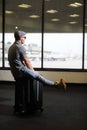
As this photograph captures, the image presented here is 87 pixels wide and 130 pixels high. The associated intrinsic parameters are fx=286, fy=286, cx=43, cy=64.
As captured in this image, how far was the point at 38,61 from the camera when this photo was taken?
376 inches

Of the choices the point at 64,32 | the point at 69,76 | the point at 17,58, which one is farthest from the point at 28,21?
the point at 17,58

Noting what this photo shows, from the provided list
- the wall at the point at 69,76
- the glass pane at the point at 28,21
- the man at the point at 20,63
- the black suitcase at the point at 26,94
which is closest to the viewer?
the man at the point at 20,63

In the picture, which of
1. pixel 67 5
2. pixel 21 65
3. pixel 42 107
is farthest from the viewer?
pixel 67 5

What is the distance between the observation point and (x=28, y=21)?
9.49 m

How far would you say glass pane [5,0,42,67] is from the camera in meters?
9.44

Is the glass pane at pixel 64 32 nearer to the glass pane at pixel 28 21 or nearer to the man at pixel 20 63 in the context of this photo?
the glass pane at pixel 28 21

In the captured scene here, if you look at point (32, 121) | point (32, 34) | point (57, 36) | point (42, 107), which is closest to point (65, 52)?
point (57, 36)

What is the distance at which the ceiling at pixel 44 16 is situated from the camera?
30.5ft

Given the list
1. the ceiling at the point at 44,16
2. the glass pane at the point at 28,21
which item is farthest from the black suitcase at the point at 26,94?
the ceiling at the point at 44,16

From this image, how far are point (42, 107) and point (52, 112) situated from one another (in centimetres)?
38

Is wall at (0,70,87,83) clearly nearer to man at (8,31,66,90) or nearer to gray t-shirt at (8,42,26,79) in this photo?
man at (8,31,66,90)

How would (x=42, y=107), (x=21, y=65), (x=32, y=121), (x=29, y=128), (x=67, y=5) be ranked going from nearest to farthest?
1. (x=29, y=128)
2. (x=32, y=121)
3. (x=21, y=65)
4. (x=42, y=107)
5. (x=67, y=5)

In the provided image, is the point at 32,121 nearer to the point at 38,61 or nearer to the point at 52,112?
the point at 52,112

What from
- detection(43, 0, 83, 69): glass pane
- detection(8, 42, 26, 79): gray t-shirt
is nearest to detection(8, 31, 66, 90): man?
detection(8, 42, 26, 79): gray t-shirt
